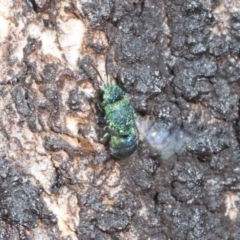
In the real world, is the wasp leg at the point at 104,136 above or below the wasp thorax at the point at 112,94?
below

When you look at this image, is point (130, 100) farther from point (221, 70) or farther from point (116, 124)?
point (221, 70)

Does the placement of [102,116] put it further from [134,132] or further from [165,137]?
[165,137]

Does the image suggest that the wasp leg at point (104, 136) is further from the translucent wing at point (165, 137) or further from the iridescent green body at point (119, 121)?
the translucent wing at point (165, 137)

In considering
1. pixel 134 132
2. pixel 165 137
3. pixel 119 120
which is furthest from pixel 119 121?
pixel 165 137

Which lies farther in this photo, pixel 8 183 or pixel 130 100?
pixel 130 100

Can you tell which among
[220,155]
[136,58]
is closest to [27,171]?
[136,58]

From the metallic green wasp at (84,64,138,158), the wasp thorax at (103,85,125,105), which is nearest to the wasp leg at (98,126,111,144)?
the metallic green wasp at (84,64,138,158)

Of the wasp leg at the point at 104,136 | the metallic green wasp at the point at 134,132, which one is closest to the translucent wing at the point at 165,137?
the metallic green wasp at the point at 134,132
